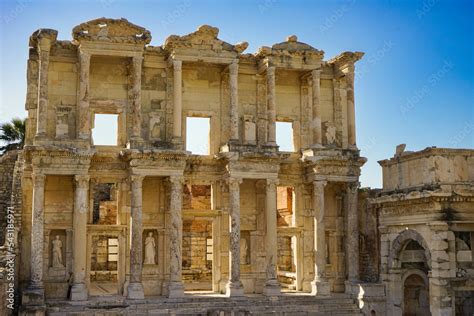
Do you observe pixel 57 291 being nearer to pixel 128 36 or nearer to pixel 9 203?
pixel 9 203

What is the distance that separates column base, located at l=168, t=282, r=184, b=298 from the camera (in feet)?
71.5

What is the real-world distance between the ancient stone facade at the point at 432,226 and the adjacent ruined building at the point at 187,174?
592 mm

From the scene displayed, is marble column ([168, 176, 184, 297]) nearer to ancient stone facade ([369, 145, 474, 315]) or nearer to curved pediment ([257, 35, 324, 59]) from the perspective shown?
curved pediment ([257, 35, 324, 59])

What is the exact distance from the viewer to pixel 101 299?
21.4 metres

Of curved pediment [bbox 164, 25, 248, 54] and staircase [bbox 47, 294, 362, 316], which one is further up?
curved pediment [bbox 164, 25, 248, 54]

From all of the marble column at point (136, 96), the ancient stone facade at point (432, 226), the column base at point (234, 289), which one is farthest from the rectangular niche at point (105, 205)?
the ancient stone facade at point (432, 226)

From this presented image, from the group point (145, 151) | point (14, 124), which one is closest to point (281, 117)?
point (145, 151)

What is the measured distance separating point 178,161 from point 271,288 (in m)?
5.31

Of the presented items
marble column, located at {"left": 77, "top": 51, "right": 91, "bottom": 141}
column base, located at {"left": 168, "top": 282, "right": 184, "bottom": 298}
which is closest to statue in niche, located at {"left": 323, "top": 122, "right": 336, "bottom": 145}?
column base, located at {"left": 168, "top": 282, "right": 184, "bottom": 298}

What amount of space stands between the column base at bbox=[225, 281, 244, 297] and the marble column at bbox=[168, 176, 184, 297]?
1.61 m

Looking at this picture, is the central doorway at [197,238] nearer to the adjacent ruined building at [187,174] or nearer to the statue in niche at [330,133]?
the adjacent ruined building at [187,174]

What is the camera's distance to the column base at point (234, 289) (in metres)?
22.4

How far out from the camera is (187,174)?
23.6m

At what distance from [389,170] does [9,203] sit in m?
13.8
